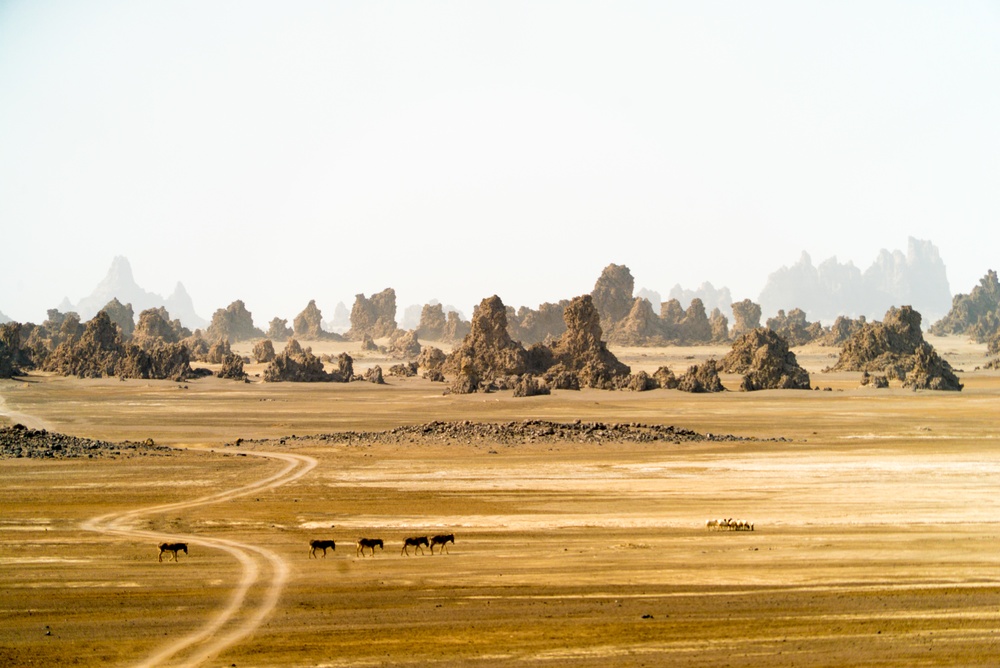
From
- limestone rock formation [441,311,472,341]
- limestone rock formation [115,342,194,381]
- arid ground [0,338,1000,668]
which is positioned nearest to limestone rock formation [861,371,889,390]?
arid ground [0,338,1000,668]

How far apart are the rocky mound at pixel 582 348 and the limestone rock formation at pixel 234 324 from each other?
81024mm

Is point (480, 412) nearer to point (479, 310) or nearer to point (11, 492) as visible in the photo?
point (479, 310)

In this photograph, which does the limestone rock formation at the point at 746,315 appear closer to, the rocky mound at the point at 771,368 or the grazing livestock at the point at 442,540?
the rocky mound at the point at 771,368

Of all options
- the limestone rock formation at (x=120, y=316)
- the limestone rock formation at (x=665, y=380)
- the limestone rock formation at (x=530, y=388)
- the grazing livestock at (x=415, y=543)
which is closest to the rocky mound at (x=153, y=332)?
the limestone rock formation at (x=120, y=316)

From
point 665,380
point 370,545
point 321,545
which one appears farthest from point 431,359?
point 321,545

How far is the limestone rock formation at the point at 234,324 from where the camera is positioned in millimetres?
141625

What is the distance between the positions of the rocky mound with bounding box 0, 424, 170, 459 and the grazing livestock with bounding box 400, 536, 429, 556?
60.0 feet

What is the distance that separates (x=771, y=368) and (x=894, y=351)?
46.9ft

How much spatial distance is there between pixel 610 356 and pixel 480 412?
1996 centimetres

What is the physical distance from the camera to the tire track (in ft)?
43.2

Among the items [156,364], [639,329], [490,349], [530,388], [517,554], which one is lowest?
[517,554]

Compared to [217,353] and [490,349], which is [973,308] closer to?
[490,349]

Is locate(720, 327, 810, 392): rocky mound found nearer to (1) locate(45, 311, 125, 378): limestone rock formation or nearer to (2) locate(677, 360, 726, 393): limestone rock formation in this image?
(2) locate(677, 360, 726, 393): limestone rock formation

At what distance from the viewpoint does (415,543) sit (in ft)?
60.3
